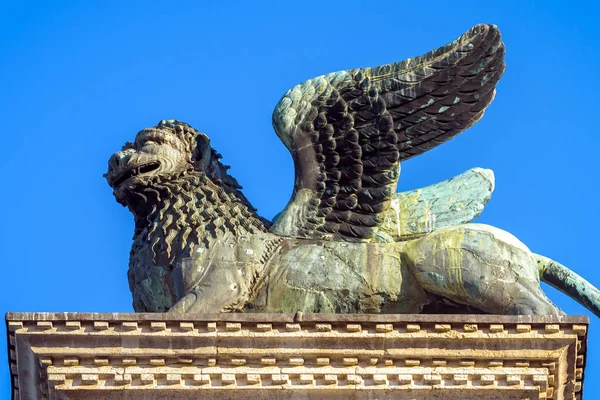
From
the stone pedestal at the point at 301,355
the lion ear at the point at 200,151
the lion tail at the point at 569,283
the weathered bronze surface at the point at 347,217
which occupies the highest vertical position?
the lion ear at the point at 200,151

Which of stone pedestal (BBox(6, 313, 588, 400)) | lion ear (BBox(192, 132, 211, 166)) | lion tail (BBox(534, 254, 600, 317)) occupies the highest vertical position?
lion ear (BBox(192, 132, 211, 166))

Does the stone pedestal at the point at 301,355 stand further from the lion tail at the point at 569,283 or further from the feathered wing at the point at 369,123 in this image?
the feathered wing at the point at 369,123

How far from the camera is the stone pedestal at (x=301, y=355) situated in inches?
1001

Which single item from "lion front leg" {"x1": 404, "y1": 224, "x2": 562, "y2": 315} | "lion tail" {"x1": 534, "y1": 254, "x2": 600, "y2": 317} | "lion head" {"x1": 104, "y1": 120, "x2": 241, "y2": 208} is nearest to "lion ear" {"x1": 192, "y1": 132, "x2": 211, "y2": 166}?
"lion head" {"x1": 104, "y1": 120, "x2": 241, "y2": 208}

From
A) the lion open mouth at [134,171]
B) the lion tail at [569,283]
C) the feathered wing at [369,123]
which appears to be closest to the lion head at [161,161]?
the lion open mouth at [134,171]

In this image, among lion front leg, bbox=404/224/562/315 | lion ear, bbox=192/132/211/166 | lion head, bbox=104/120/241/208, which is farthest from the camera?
lion ear, bbox=192/132/211/166

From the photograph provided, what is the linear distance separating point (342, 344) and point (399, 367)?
0.61 m

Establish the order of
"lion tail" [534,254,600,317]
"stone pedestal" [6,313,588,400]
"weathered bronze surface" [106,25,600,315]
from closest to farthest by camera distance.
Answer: "stone pedestal" [6,313,588,400] < "weathered bronze surface" [106,25,600,315] < "lion tail" [534,254,600,317]

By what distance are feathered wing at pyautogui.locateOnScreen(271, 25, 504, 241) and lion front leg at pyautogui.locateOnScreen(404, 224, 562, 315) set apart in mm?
917

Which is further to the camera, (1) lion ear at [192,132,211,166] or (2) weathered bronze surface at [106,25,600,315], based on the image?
(1) lion ear at [192,132,211,166]

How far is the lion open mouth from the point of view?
91.5ft

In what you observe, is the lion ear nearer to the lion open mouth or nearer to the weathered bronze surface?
the weathered bronze surface

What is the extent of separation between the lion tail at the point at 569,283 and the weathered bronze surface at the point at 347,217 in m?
0.01

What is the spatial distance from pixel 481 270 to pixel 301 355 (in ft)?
7.51
